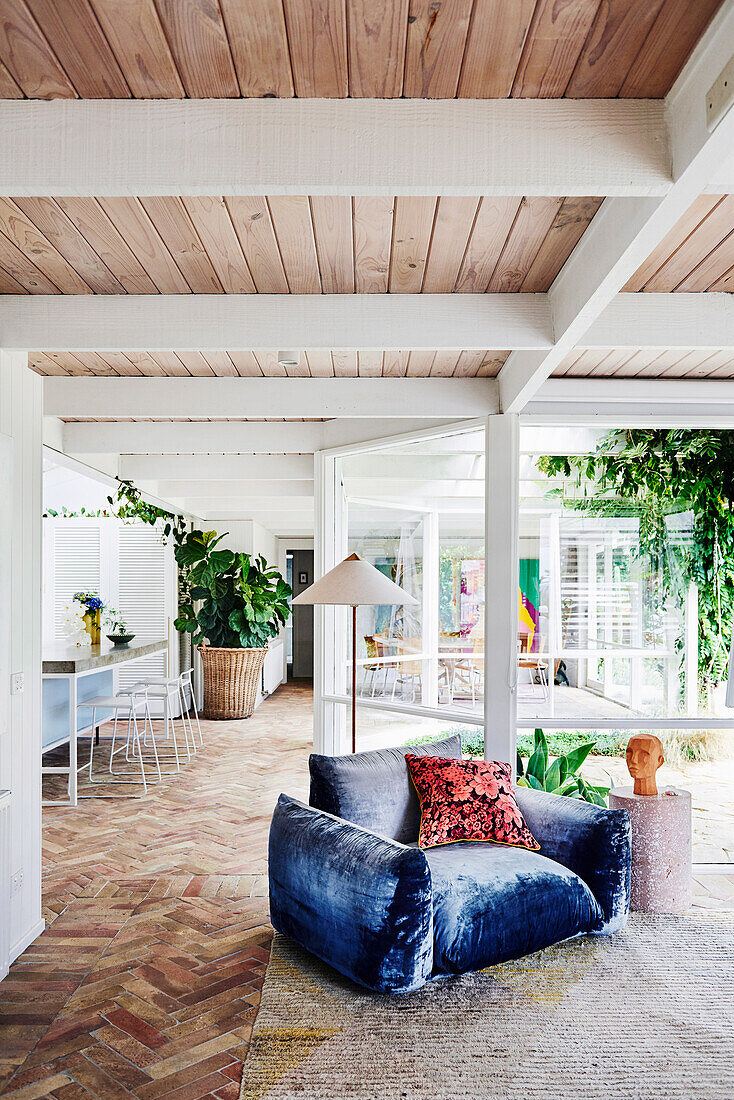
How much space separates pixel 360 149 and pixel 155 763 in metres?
5.73

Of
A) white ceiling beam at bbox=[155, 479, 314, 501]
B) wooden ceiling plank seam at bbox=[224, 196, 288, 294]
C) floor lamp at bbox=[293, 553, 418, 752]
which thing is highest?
wooden ceiling plank seam at bbox=[224, 196, 288, 294]

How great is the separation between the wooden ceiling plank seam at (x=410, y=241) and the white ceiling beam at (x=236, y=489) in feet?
14.1

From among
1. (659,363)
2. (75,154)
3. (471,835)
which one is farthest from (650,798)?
(75,154)

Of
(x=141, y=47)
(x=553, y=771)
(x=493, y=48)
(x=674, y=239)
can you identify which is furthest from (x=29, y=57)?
(x=553, y=771)

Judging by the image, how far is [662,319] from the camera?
9.62 ft

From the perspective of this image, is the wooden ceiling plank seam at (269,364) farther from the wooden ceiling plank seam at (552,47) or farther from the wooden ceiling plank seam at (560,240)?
the wooden ceiling plank seam at (552,47)

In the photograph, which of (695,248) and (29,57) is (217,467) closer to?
(695,248)

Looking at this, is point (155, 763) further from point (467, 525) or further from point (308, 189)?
point (308, 189)

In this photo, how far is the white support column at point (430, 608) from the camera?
14.7 feet

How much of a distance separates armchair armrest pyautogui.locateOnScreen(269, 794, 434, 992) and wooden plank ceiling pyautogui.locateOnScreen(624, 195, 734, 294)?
2.06 m

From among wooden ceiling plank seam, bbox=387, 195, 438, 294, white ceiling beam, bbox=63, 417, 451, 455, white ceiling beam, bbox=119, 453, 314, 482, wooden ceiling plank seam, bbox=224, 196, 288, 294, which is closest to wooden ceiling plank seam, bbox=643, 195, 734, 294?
wooden ceiling plank seam, bbox=387, 195, 438, 294

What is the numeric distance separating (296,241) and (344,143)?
0.71 metres

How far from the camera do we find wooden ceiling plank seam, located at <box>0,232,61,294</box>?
248 cm

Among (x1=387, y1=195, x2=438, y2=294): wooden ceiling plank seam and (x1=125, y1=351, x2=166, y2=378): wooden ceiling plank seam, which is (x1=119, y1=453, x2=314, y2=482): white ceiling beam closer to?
(x1=125, y1=351, x2=166, y2=378): wooden ceiling plank seam
